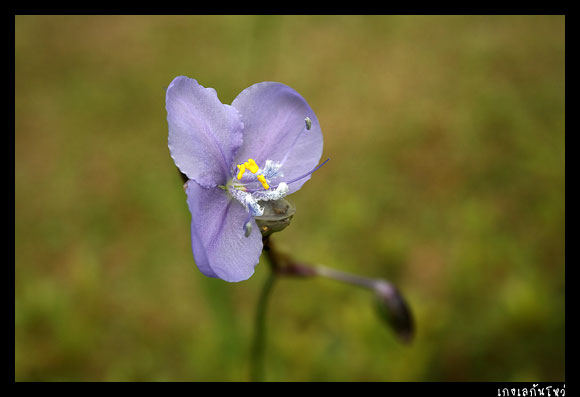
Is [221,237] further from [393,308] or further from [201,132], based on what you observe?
[393,308]

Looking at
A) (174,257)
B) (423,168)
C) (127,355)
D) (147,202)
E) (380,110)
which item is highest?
(380,110)

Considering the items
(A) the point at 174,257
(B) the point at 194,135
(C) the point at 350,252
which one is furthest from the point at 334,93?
(B) the point at 194,135

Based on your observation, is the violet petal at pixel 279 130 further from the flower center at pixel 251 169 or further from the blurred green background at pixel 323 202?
the blurred green background at pixel 323 202

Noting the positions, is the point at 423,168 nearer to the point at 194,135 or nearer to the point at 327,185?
the point at 327,185

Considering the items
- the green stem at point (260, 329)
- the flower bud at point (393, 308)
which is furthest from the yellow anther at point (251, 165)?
the flower bud at point (393, 308)

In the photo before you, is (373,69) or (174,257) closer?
(174,257)

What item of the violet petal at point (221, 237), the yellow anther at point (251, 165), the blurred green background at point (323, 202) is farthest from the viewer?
the blurred green background at point (323, 202)
